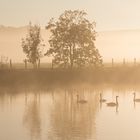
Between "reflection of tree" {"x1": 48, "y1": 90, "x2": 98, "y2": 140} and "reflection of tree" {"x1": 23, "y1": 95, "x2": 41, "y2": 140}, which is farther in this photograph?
"reflection of tree" {"x1": 23, "y1": 95, "x2": 41, "y2": 140}

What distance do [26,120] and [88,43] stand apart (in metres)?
39.6

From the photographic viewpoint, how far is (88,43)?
9144 centimetres

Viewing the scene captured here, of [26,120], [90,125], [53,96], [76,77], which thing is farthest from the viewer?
[76,77]

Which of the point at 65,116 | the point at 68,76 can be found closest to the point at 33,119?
the point at 65,116

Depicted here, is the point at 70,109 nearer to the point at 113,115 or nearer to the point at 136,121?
the point at 113,115

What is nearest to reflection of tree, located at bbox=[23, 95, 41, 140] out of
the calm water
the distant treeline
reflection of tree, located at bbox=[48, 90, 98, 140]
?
the calm water

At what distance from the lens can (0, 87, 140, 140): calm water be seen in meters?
45.3

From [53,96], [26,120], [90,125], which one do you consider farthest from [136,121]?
[53,96]

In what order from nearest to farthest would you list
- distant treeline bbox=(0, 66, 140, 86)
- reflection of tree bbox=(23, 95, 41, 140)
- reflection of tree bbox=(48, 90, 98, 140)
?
reflection of tree bbox=(48, 90, 98, 140)
reflection of tree bbox=(23, 95, 41, 140)
distant treeline bbox=(0, 66, 140, 86)

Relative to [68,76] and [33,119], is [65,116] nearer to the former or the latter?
Answer: [33,119]

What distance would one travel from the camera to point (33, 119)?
2120 inches

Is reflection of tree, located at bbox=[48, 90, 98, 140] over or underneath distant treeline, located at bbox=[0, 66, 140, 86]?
underneath

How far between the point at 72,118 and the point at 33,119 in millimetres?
3596

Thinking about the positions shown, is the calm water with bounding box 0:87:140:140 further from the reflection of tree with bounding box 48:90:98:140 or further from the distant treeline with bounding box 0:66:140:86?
the distant treeline with bounding box 0:66:140:86
